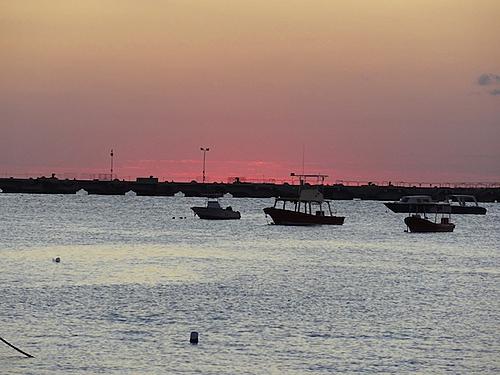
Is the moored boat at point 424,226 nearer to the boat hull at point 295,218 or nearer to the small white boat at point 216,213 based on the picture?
the boat hull at point 295,218

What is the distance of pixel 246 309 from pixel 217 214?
121 meters

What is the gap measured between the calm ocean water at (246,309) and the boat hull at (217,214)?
2525 inches

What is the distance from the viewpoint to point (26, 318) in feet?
157

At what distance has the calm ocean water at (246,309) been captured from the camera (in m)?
38.5

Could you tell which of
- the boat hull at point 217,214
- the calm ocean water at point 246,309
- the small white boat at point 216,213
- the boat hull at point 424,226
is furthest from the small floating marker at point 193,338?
the boat hull at point 217,214

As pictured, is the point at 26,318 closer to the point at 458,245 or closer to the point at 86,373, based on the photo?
the point at 86,373

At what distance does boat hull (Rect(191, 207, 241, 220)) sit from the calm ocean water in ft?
210

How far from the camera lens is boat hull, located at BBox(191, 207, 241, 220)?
566 ft

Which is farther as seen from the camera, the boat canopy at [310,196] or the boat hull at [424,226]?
the boat canopy at [310,196]

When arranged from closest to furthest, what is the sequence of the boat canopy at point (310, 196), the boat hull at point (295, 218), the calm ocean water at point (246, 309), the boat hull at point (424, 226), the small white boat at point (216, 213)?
the calm ocean water at point (246, 309), the boat hull at point (424, 226), the boat hull at point (295, 218), the boat canopy at point (310, 196), the small white boat at point (216, 213)

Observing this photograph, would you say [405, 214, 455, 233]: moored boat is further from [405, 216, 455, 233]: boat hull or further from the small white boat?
the small white boat

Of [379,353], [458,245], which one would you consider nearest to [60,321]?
[379,353]

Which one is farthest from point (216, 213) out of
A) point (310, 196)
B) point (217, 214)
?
point (310, 196)

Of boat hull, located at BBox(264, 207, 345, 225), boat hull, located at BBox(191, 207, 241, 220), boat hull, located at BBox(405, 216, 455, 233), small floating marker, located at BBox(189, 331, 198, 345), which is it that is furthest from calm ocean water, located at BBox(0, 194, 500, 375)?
boat hull, located at BBox(191, 207, 241, 220)
